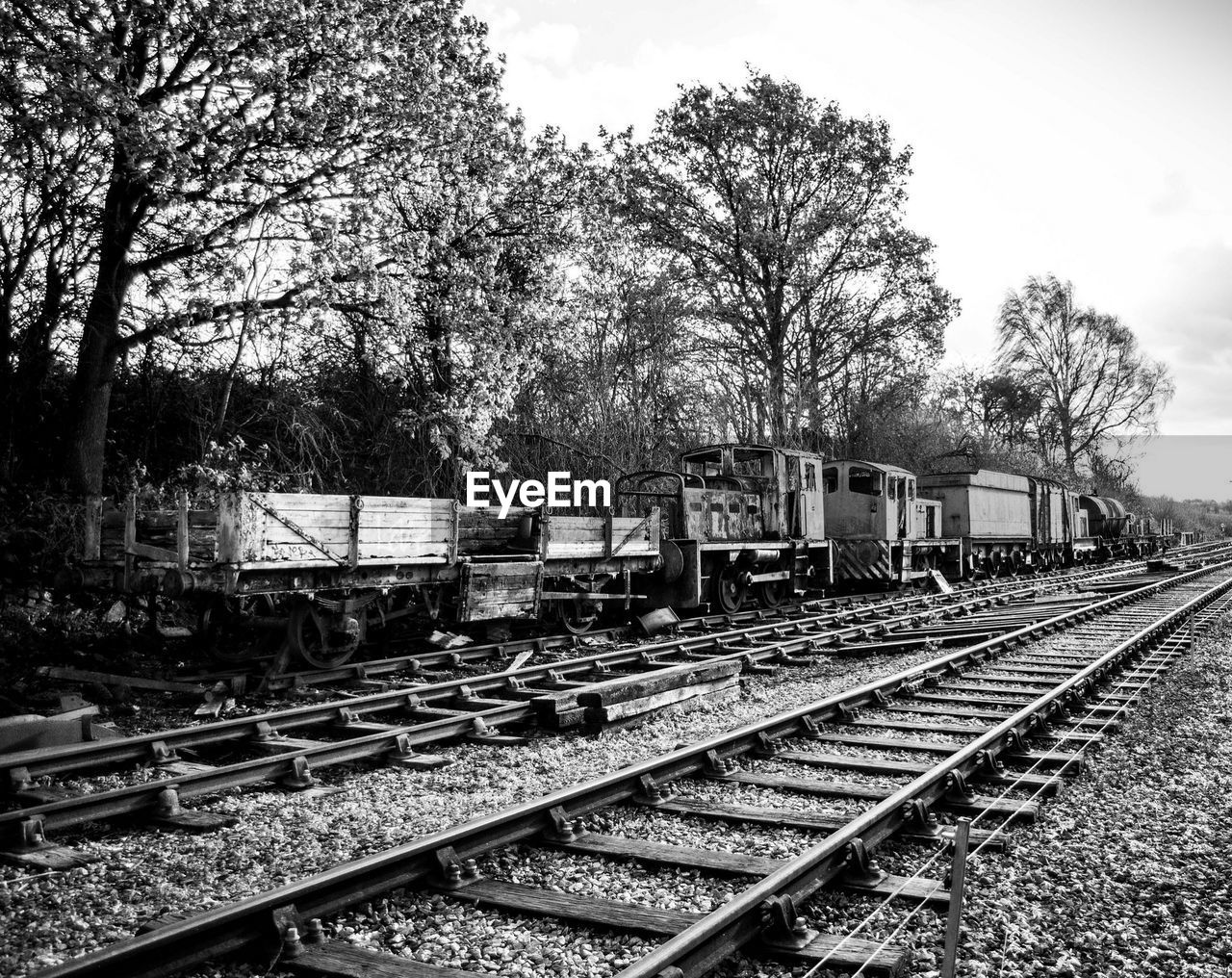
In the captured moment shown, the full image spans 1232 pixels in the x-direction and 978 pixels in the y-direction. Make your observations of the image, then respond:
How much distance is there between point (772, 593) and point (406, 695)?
33.9 ft

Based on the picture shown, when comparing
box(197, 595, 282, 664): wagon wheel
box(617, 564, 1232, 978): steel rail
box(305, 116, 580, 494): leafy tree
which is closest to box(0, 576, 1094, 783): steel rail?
box(197, 595, 282, 664): wagon wheel

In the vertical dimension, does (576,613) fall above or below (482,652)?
above

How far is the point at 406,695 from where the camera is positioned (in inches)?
301

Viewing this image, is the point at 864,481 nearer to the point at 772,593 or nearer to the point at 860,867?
the point at 772,593

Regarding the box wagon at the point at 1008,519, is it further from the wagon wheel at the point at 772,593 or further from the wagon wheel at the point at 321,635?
the wagon wheel at the point at 321,635

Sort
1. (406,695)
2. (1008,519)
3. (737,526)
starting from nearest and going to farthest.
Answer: (406,695) < (737,526) < (1008,519)

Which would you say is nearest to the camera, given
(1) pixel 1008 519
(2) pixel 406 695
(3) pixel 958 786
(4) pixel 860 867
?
(4) pixel 860 867

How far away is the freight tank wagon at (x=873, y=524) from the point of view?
19.4 metres

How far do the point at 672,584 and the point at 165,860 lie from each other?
32.8ft

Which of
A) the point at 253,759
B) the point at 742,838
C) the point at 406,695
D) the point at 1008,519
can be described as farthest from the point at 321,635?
the point at 1008,519

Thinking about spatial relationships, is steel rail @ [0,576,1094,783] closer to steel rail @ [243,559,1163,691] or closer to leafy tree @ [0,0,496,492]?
steel rail @ [243,559,1163,691]

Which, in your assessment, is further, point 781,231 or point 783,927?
point 781,231

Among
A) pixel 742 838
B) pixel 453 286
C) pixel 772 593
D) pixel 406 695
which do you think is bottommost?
pixel 742 838

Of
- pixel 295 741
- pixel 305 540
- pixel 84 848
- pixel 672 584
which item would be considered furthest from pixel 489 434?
pixel 84 848
